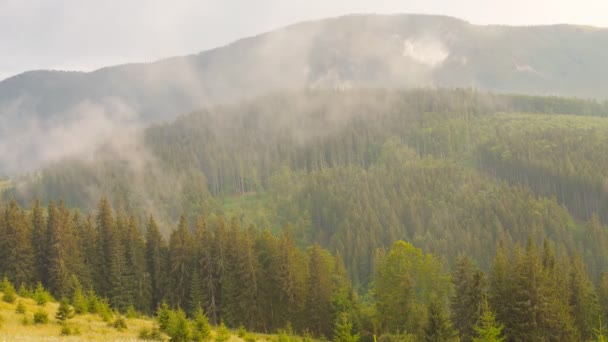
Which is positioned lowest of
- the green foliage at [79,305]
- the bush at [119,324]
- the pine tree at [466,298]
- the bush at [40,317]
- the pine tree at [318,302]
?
the pine tree at [318,302]

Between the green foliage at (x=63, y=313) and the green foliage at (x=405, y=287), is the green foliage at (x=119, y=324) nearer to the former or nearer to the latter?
the green foliage at (x=63, y=313)

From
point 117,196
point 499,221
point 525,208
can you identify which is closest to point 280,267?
point 499,221

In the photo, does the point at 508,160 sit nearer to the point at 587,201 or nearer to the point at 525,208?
the point at 587,201

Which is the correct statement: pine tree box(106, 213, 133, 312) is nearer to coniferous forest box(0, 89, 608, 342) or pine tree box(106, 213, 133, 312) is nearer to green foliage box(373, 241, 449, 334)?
coniferous forest box(0, 89, 608, 342)

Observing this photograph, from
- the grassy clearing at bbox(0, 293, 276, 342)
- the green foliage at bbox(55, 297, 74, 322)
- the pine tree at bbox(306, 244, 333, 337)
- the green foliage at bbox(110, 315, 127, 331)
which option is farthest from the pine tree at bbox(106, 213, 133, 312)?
the green foliage at bbox(55, 297, 74, 322)

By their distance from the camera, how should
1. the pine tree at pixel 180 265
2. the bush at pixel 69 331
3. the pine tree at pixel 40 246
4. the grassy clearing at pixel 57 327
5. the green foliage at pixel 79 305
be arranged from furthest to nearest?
the pine tree at pixel 180 265 < the pine tree at pixel 40 246 < the green foliage at pixel 79 305 < the bush at pixel 69 331 < the grassy clearing at pixel 57 327

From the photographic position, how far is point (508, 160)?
189875 mm

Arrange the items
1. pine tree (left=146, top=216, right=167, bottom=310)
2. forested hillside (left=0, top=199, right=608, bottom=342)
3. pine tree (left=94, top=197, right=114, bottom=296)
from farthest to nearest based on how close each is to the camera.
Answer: pine tree (left=146, top=216, right=167, bottom=310) → pine tree (left=94, top=197, right=114, bottom=296) → forested hillside (left=0, top=199, right=608, bottom=342)

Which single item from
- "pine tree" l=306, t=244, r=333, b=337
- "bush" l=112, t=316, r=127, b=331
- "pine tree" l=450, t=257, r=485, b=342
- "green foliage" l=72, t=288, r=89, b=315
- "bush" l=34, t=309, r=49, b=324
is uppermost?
"bush" l=34, t=309, r=49, b=324

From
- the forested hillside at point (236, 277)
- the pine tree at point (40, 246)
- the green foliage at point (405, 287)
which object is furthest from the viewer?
the pine tree at point (40, 246)

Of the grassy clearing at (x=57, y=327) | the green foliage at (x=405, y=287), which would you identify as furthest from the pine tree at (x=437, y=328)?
the grassy clearing at (x=57, y=327)

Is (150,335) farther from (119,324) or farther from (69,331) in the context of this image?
(69,331)

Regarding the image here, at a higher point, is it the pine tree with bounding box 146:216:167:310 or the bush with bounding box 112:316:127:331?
the bush with bounding box 112:316:127:331

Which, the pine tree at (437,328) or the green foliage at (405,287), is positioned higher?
the pine tree at (437,328)
